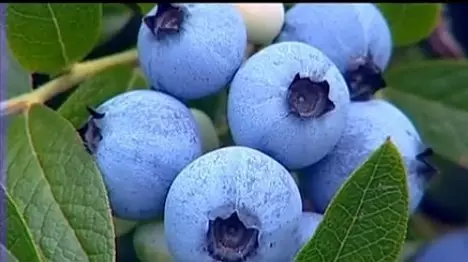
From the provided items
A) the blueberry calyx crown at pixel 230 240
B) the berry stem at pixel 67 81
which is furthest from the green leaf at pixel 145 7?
the blueberry calyx crown at pixel 230 240

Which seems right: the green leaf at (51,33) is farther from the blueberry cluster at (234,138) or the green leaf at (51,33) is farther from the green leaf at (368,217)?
the green leaf at (368,217)

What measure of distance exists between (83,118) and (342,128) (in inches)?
11.7

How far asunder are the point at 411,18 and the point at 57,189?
551mm

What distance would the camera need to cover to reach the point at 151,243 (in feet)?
2.91

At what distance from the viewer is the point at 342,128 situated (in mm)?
883

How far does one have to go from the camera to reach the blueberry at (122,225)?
0.92 meters

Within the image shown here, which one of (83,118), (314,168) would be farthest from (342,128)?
(83,118)

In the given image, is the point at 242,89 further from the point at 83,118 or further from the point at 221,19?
the point at 83,118

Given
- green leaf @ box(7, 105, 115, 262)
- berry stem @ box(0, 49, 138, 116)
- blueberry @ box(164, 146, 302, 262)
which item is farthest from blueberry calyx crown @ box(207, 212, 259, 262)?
berry stem @ box(0, 49, 138, 116)

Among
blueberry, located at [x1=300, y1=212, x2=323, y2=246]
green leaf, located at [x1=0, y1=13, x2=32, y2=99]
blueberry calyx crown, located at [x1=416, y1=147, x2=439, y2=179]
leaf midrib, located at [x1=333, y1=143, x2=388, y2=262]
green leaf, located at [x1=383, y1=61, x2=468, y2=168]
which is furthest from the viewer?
green leaf, located at [x1=383, y1=61, x2=468, y2=168]

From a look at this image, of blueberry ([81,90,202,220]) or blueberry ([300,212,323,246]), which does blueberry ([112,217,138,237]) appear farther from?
blueberry ([300,212,323,246])

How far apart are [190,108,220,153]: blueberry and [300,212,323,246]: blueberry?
5.0 inches

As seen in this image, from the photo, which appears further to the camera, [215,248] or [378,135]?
[378,135]

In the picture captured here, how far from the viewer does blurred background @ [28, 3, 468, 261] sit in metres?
1.16
